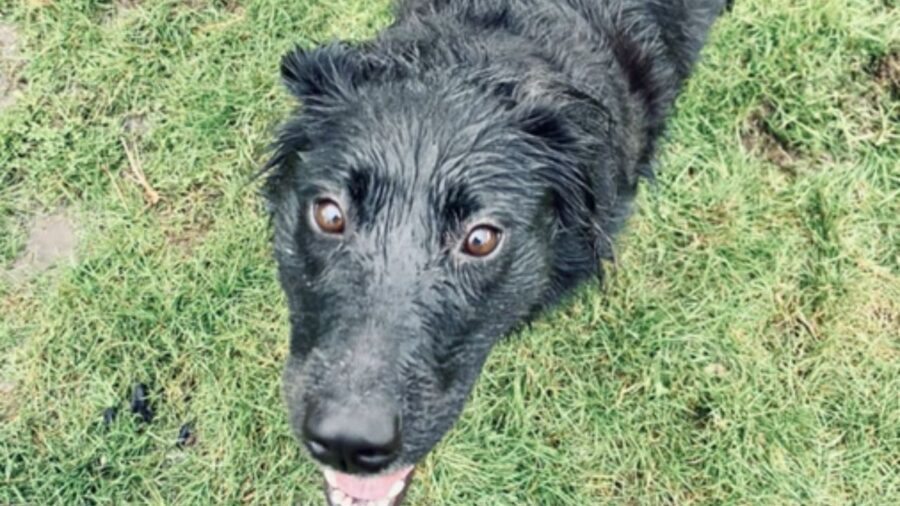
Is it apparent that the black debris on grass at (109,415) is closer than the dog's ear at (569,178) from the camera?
No

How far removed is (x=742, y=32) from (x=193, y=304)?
2.69 metres

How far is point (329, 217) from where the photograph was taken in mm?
2838

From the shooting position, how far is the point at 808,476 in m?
4.15

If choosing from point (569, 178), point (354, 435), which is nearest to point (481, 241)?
point (569, 178)

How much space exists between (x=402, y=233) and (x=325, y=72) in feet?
1.93

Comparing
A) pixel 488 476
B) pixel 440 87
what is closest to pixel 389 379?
pixel 440 87

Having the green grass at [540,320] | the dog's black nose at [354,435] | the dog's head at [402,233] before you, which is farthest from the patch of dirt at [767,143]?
the dog's black nose at [354,435]

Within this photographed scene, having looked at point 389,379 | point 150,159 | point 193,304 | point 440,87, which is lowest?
point 193,304

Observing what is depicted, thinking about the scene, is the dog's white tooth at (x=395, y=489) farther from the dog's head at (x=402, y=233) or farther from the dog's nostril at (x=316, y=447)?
the dog's nostril at (x=316, y=447)

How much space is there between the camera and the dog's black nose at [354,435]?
2535 millimetres

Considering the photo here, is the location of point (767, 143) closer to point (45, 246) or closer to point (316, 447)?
point (316, 447)

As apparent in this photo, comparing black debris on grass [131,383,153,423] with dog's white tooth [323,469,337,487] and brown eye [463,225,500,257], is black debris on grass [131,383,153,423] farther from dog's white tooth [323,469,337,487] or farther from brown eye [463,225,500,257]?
brown eye [463,225,500,257]

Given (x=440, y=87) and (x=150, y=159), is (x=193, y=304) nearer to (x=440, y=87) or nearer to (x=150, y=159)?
(x=150, y=159)

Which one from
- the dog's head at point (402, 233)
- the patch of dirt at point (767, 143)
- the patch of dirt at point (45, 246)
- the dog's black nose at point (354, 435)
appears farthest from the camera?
the patch of dirt at point (767, 143)
